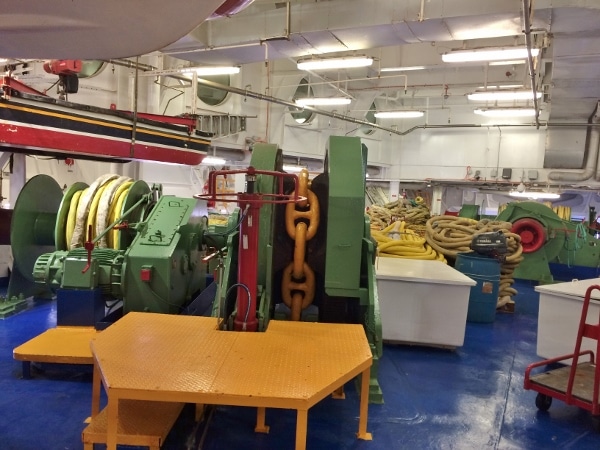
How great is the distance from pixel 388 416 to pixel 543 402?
3.94ft

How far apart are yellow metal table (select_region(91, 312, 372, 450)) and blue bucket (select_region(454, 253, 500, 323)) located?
3.49 m

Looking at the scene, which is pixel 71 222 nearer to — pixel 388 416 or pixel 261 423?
pixel 261 423

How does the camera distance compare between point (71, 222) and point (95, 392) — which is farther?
point (71, 222)

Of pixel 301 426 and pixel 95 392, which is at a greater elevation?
pixel 301 426

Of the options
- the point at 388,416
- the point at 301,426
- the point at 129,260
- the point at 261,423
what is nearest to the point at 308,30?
the point at 129,260

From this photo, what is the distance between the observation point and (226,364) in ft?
7.29

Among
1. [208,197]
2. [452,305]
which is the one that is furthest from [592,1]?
[208,197]

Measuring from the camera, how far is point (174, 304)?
13.0 ft

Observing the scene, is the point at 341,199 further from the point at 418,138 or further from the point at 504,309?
the point at 418,138

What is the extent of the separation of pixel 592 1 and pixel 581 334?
156 inches

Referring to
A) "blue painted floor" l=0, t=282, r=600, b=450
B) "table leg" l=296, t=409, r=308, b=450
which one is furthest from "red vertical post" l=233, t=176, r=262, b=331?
"table leg" l=296, t=409, r=308, b=450

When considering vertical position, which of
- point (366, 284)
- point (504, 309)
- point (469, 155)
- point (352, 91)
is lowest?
point (504, 309)

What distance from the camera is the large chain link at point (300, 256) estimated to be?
3281 millimetres

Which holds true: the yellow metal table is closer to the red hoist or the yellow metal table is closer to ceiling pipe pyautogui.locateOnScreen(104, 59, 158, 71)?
the red hoist
